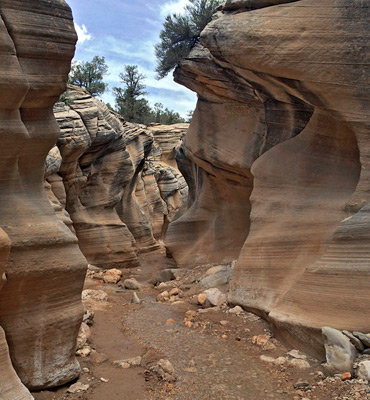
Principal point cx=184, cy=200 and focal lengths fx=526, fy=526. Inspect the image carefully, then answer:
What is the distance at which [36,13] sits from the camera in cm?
580

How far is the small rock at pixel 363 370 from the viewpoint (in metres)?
6.17

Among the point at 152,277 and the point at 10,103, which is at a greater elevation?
the point at 10,103

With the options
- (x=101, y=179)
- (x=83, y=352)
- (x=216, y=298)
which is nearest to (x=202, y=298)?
(x=216, y=298)

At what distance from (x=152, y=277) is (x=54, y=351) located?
944 centimetres

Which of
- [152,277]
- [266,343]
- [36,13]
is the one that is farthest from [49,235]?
[152,277]

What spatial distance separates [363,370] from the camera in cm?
624

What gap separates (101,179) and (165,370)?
37.7 feet

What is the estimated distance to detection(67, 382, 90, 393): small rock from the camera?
233 inches

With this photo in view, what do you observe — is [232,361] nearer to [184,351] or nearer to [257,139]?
[184,351]

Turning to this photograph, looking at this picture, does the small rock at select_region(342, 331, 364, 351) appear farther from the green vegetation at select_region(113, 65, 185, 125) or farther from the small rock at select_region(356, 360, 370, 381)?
the green vegetation at select_region(113, 65, 185, 125)

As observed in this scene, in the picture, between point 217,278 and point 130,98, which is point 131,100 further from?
point 217,278

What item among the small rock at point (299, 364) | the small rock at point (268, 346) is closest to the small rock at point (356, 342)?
the small rock at point (299, 364)

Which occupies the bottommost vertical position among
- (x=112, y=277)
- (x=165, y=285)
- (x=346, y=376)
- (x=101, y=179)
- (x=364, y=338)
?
(x=112, y=277)

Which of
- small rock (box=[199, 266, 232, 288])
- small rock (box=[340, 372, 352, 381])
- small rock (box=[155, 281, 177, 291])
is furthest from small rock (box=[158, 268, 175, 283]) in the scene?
small rock (box=[340, 372, 352, 381])
